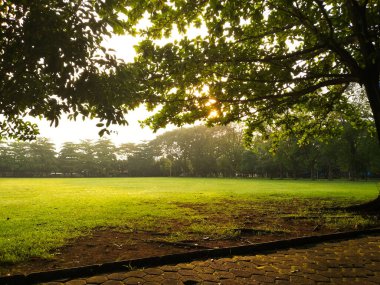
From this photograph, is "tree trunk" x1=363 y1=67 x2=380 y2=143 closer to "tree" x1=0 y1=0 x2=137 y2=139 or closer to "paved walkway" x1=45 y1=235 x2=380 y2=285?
"paved walkway" x1=45 y1=235 x2=380 y2=285

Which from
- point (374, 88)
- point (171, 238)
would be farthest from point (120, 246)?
point (374, 88)

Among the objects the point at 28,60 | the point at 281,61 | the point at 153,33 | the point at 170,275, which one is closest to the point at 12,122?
the point at 153,33

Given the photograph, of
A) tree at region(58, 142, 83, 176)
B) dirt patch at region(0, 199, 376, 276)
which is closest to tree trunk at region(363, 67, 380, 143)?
dirt patch at region(0, 199, 376, 276)

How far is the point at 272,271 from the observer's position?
5324 millimetres

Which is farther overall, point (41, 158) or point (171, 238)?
point (41, 158)

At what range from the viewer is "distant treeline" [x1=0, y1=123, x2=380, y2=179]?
8000cm

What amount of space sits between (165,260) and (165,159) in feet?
325

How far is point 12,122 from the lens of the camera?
34.3ft

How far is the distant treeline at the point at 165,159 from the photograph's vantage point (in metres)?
80.0

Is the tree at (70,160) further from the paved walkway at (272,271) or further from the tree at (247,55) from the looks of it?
the paved walkway at (272,271)

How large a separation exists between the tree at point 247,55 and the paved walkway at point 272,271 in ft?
20.7

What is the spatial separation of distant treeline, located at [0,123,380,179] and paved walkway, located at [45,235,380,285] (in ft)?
208

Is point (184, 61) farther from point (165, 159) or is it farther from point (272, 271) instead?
point (165, 159)

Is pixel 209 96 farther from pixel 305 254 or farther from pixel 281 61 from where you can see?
pixel 305 254
